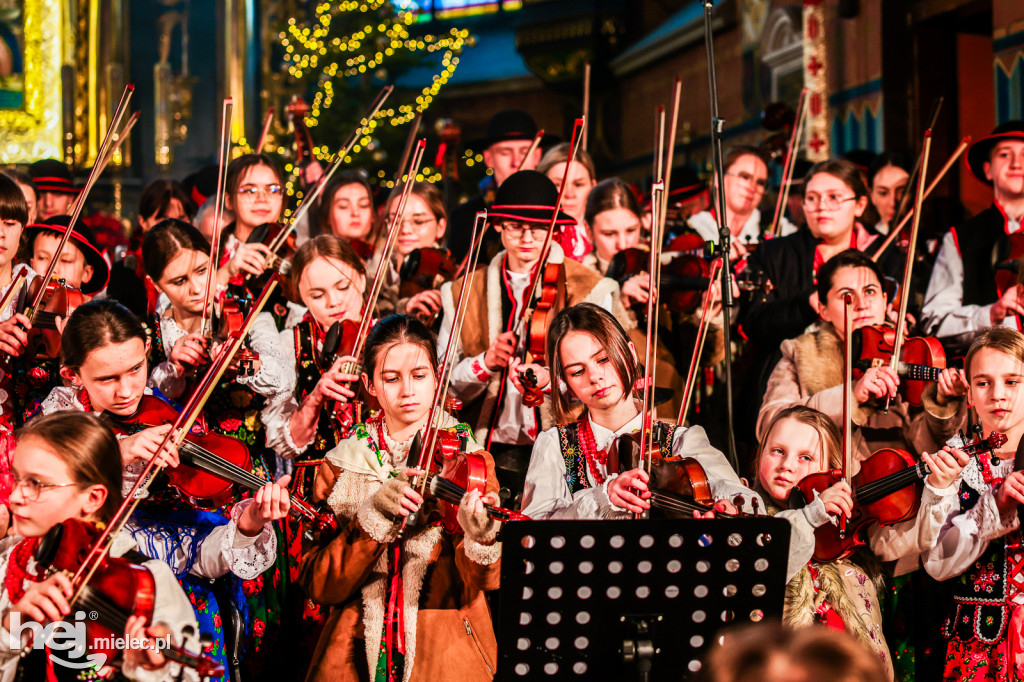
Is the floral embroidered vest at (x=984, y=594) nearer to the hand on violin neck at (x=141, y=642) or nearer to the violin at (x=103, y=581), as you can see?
the violin at (x=103, y=581)

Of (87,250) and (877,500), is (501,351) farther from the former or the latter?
(87,250)

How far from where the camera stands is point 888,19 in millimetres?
6582

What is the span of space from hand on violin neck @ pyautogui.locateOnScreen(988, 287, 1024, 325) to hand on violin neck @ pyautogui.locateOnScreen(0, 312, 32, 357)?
9.71ft

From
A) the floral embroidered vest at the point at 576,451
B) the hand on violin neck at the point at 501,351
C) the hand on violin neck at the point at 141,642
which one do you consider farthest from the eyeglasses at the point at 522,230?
the hand on violin neck at the point at 141,642

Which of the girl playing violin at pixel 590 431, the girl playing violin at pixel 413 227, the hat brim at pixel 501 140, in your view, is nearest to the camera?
the girl playing violin at pixel 590 431

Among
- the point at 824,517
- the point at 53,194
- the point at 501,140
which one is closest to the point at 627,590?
the point at 824,517

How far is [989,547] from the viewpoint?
9.43 ft

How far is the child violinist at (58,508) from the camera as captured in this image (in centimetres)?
218

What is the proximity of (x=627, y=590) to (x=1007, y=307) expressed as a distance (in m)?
1.91

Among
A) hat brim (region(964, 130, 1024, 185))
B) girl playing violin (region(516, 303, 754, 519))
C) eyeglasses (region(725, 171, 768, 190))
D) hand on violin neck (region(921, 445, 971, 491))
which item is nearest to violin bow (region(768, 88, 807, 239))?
eyeglasses (region(725, 171, 768, 190))

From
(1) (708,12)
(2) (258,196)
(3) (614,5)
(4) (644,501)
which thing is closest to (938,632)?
(4) (644,501)

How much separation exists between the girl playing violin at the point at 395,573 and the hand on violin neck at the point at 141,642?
60cm

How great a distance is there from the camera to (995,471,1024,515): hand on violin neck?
2.64m

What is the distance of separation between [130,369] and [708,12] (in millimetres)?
2176
